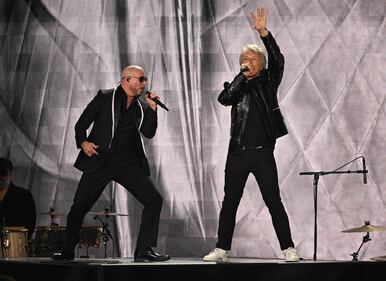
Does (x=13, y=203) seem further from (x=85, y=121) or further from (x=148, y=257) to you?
(x=148, y=257)

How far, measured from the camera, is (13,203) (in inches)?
314

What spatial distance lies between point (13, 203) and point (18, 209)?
0.08 metres

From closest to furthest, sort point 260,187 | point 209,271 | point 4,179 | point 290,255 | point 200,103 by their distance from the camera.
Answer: point 209,271 < point 290,255 < point 260,187 < point 4,179 < point 200,103

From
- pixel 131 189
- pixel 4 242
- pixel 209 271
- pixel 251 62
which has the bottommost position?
pixel 209 271

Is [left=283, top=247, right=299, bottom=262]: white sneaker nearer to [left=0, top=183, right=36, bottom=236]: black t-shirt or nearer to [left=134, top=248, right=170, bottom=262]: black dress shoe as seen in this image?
[left=134, top=248, right=170, bottom=262]: black dress shoe

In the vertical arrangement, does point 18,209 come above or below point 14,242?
above

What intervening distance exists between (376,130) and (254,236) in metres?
1.66

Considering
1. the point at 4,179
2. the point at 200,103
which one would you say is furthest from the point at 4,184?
the point at 200,103

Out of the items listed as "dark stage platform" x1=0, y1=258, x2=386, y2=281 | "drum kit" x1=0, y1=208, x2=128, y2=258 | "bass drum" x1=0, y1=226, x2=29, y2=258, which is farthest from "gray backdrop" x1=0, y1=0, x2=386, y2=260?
"dark stage platform" x1=0, y1=258, x2=386, y2=281

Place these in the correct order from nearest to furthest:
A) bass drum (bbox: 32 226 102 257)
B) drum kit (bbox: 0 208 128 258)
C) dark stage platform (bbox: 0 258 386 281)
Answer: dark stage platform (bbox: 0 258 386 281), drum kit (bbox: 0 208 128 258), bass drum (bbox: 32 226 102 257)

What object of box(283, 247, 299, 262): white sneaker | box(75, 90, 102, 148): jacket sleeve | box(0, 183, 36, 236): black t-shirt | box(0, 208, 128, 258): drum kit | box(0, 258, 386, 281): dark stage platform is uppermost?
box(75, 90, 102, 148): jacket sleeve

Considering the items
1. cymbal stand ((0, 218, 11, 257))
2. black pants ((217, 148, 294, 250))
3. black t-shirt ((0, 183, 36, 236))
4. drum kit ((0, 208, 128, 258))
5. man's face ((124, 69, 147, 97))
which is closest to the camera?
black pants ((217, 148, 294, 250))

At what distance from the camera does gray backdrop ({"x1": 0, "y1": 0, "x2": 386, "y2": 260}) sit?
8.85 meters

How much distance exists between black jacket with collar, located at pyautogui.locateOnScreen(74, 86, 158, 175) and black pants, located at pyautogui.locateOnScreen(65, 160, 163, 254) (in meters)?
0.08
